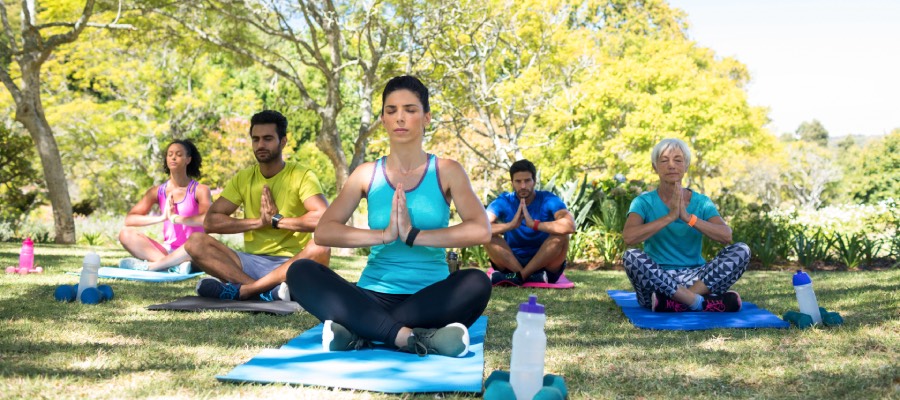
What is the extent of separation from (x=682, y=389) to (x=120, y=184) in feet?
85.1

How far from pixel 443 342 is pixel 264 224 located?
86.8 inches

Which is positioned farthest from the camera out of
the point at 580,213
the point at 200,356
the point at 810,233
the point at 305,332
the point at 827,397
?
the point at 810,233

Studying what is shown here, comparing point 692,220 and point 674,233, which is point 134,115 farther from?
point 692,220

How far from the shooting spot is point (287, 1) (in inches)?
533

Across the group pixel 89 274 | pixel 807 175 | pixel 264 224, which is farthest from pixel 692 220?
pixel 807 175

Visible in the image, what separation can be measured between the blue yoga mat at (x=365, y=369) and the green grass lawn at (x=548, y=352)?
0.25 feet

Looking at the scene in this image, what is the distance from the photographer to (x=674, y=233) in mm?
5273

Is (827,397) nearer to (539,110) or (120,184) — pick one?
(539,110)

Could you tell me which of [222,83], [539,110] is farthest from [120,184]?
[539,110]

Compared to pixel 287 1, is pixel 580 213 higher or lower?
lower

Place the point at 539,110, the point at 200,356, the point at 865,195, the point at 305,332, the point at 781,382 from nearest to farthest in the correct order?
the point at 781,382 < the point at 200,356 < the point at 305,332 < the point at 539,110 < the point at 865,195

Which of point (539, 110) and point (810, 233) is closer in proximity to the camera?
point (810, 233)

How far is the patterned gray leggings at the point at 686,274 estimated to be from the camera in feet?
16.5

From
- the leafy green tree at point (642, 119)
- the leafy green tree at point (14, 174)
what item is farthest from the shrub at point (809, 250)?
the leafy green tree at point (642, 119)
